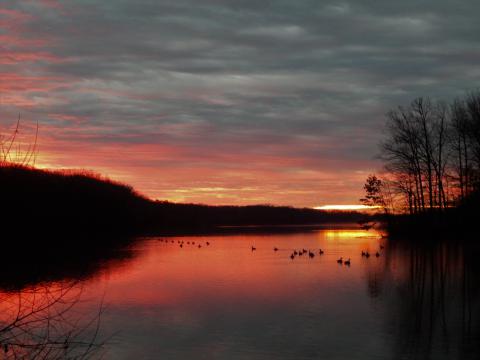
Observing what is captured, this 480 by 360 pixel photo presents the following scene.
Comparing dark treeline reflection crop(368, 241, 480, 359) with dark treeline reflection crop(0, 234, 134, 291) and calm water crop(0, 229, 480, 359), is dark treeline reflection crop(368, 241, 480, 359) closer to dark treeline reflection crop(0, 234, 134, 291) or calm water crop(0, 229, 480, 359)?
calm water crop(0, 229, 480, 359)

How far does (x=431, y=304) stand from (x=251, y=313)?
19.8 feet

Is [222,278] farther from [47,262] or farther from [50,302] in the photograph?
[47,262]

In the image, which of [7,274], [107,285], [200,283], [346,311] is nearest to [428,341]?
[346,311]

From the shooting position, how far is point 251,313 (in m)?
16.4

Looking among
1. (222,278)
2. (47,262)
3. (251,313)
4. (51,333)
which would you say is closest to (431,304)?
(251,313)

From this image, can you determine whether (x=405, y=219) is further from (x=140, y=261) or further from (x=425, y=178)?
(x=140, y=261)

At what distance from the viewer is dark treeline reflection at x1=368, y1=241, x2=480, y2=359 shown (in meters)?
12.2

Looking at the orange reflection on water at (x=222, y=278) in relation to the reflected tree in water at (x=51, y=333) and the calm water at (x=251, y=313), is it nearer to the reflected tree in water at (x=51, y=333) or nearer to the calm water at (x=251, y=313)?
the calm water at (x=251, y=313)

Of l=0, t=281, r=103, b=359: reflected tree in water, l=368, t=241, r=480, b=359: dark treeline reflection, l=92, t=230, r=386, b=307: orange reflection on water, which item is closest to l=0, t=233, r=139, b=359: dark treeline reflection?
l=0, t=281, r=103, b=359: reflected tree in water

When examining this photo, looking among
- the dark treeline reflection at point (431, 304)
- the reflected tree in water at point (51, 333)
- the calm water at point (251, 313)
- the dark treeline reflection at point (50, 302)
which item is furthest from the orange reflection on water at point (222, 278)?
the reflected tree in water at point (51, 333)

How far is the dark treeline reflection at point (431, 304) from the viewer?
1216 centimetres

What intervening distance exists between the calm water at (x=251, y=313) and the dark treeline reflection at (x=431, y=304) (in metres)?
0.04

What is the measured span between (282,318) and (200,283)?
833 centimetres

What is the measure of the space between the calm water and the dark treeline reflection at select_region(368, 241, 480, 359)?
39 mm
